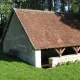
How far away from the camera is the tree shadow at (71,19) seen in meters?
21.7

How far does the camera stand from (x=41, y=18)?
67.6ft

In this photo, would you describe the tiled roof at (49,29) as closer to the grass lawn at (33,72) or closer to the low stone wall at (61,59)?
the low stone wall at (61,59)

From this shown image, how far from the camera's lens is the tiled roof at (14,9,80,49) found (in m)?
17.7

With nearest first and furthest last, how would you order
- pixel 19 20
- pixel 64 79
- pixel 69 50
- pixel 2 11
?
pixel 64 79 → pixel 19 20 → pixel 69 50 → pixel 2 11

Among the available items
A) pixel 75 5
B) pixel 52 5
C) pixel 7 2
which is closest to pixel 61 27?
pixel 75 5

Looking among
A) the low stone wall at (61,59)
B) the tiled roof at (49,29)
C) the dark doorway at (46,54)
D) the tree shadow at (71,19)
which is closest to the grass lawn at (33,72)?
the low stone wall at (61,59)

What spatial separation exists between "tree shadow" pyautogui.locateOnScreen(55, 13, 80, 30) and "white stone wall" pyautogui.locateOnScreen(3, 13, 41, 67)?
17.4 ft

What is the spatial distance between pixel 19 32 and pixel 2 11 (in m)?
11.7

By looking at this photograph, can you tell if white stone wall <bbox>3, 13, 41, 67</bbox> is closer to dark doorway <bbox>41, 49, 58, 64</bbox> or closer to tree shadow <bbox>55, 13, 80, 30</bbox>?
dark doorway <bbox>41, 49, 58, 64</bbox>

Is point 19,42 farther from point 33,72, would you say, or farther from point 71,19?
point 71,19

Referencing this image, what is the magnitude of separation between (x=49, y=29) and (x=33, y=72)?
5.82 metres

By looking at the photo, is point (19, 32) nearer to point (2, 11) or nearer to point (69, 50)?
point (69, 50)

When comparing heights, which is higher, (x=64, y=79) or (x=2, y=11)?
(x=2, y=11)

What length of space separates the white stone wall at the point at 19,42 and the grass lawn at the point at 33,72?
1002mm
